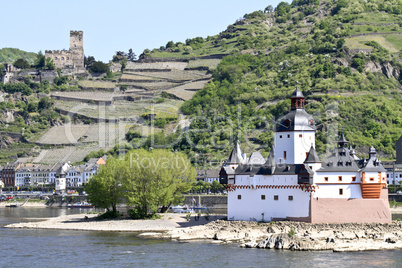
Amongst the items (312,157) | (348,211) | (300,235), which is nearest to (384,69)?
(312,157)

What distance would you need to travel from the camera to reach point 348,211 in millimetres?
76750

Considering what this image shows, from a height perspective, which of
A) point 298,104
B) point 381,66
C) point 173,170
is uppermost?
point 381,66

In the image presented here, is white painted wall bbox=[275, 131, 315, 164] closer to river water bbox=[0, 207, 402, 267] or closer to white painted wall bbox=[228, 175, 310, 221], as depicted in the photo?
white painted wall bbox=[228, 175, 310, 221]

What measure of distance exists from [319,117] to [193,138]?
30.9 metres

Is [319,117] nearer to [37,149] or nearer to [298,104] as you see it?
[298,104]

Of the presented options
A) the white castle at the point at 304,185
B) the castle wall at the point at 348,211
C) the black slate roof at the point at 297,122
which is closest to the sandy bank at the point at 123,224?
the white castle at the point at 304,185

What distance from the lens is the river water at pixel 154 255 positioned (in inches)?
2461

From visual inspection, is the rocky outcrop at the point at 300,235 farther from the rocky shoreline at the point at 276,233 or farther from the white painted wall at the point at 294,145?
the white painted wall at the point at 294,145

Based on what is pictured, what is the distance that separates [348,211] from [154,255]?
22.3 metres

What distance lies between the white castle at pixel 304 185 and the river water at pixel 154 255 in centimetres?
919

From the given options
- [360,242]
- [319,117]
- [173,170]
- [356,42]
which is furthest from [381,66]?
[360,242]

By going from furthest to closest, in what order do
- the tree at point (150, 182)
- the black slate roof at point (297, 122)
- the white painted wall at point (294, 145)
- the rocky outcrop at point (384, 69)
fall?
1. the rocky outcrop at point (384, 69)
2. the tree at point (150, 182)
3. the black slate roof at point (297, 122)
4. the white painted wall at point (294, 145)

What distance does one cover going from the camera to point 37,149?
188 metres

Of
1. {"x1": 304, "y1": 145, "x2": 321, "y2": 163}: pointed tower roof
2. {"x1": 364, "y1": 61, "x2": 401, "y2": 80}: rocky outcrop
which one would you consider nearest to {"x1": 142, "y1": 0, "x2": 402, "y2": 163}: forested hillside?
{"x1": 364, "y1": 61, "x2": 401, "y2": 80}: rocky outcrop
